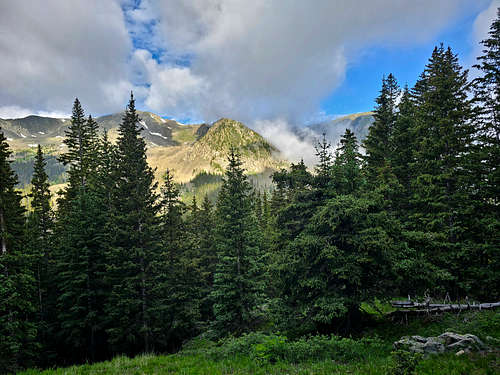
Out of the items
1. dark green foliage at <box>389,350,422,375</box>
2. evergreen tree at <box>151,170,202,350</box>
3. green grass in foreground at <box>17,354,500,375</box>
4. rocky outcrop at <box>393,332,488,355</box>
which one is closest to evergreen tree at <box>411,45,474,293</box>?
rocky outcrop at <box>393,332,488,355</box>

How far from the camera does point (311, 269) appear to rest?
13.7 metres

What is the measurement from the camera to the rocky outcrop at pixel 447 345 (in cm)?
759

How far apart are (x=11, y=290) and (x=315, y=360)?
59.1 ft

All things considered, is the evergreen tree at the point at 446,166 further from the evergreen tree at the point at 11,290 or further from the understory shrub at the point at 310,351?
the evergreen tree at the point at 11,290

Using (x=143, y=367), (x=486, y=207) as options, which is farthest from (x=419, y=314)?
(x=143, y=367)

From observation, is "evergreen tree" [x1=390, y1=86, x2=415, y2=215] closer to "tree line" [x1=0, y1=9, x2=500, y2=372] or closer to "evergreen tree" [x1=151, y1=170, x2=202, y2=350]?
"tree line" [x1=0, y1=9, x2=500, y2=372]

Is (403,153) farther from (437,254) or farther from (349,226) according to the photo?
(349,226)

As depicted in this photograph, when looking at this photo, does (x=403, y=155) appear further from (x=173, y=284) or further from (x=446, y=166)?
(x=173, y=284)

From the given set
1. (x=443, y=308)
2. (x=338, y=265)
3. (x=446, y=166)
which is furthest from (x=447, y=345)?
(x=446, y=166)

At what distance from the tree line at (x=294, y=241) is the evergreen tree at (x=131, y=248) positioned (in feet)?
0.47

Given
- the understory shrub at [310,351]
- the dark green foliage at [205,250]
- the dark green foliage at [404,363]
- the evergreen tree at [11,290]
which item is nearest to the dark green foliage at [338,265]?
the understory shrub at [310,351]

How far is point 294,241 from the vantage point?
13.5 m

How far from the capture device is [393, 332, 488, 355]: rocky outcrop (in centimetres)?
759

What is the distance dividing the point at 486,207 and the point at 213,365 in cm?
1853
